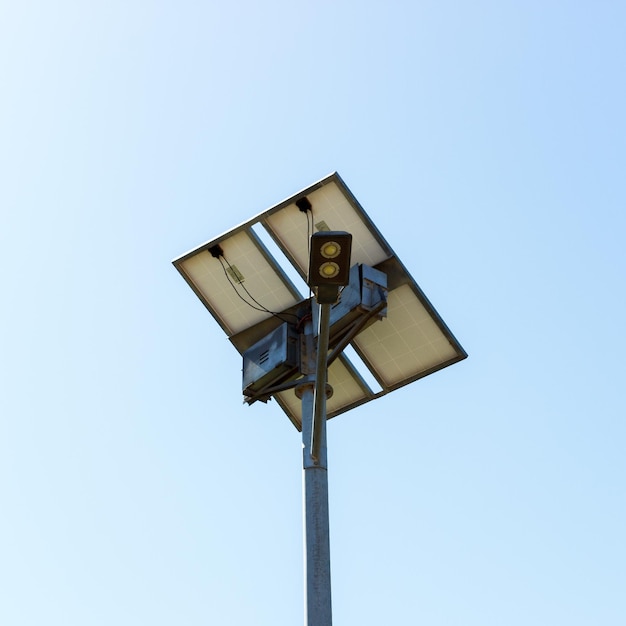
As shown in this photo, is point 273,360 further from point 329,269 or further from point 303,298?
point 329,269

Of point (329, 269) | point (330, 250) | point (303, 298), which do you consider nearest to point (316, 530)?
point (329, 269)

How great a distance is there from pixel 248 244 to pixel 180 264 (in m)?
0.81

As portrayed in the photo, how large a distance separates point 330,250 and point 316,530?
2.31 meters

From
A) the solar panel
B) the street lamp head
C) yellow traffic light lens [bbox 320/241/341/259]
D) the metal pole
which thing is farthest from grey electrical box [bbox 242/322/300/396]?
yellow traffic light lens [bbox 320/241/341/259]

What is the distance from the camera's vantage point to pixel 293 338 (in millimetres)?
9055

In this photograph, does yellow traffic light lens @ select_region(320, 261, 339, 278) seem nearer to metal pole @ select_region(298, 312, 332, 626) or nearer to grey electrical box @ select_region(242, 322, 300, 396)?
metal pole @ select_region(298, 312, 332, 626)

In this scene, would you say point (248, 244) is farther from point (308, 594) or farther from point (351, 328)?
point (308, 594)

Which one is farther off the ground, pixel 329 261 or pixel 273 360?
pixel 273 360

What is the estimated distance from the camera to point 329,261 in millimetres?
6020

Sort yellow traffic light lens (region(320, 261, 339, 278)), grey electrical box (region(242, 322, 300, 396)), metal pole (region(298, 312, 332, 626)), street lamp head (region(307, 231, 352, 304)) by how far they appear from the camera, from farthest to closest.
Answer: grey electrical box (region(242, 322, 300, 396))
metal pole (region(298, 312, 332, 626))
yellow traffic light lens (region(320, 261, 339, 278))
street lamp head (region(307, 231, 352, 304))

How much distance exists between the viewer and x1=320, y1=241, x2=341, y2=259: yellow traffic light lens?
596cm

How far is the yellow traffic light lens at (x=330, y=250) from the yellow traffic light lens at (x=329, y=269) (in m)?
0.05

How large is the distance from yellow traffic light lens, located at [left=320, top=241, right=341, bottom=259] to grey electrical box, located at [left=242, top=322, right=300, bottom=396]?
112 inches

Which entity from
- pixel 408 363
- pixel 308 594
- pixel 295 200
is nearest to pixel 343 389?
pixel 408 363
